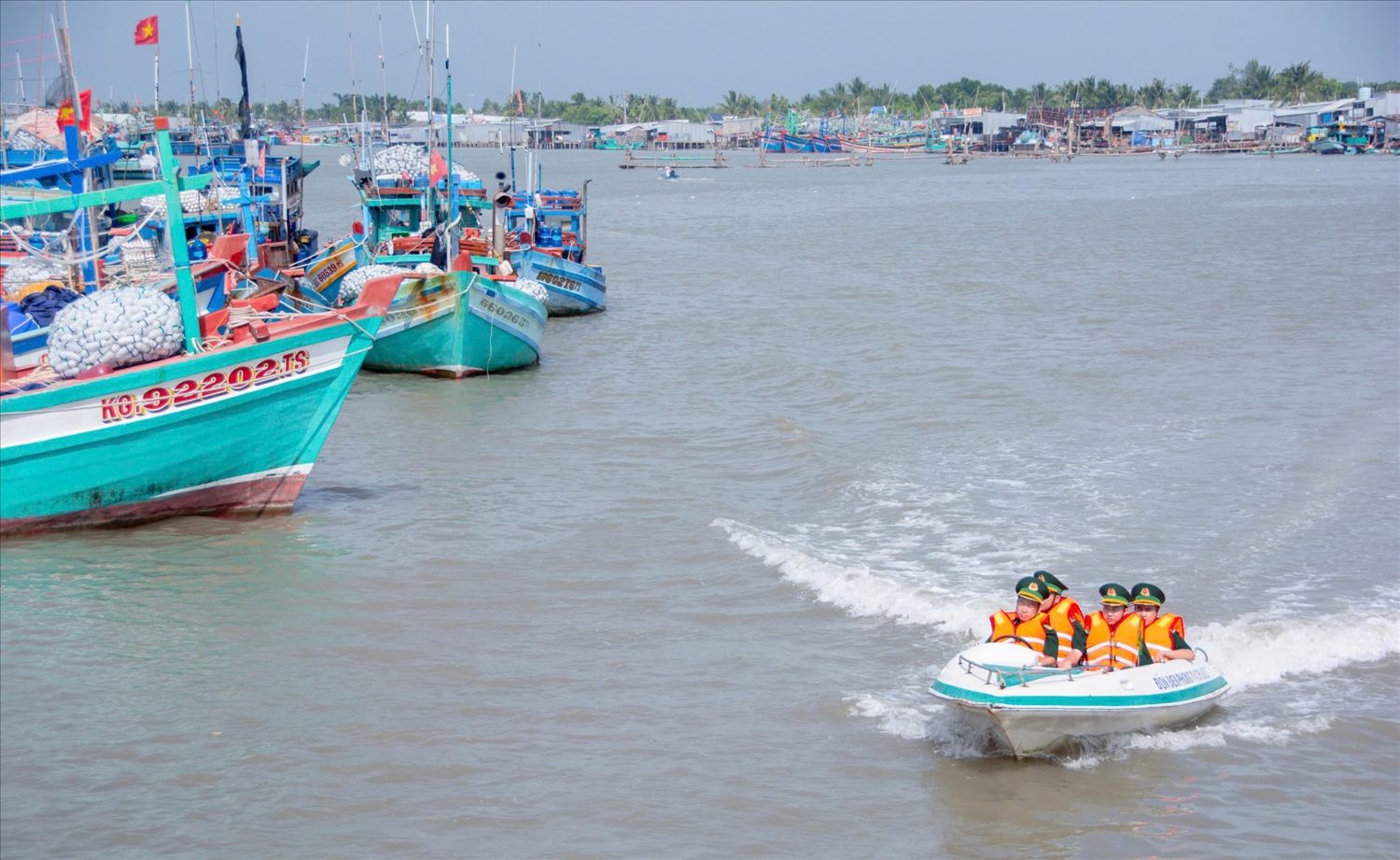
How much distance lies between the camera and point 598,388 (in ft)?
76.1

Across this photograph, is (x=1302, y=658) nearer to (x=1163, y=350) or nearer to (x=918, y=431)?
(x=918, y=431)

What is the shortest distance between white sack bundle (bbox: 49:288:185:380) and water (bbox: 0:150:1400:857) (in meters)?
1.83

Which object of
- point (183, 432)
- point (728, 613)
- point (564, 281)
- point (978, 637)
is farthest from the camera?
point (564, 281)

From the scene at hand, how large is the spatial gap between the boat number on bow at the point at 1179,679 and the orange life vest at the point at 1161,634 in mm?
232

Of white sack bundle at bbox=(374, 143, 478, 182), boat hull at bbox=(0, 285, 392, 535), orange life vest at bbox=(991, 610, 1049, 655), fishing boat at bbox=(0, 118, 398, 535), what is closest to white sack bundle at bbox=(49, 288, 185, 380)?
fishing boat at bbox=(0, 118, 398, 535)

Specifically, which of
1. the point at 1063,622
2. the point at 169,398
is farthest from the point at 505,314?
the point at 1063,622

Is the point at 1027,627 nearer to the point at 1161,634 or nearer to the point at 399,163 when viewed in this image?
the point at 1161,634

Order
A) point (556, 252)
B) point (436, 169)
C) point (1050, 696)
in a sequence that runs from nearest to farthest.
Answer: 1. point (1050, 696)
2. point (436, 169)
3. point (556, 252)

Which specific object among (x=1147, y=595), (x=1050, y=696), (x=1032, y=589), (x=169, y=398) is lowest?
(x=1050, y=696)

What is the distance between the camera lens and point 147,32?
1399 centimetres

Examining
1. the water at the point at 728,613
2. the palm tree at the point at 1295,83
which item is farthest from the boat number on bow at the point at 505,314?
the palm tree at the point at 1295,83

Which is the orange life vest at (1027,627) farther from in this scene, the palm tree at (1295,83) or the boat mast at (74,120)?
the palm tree at (1295,83)

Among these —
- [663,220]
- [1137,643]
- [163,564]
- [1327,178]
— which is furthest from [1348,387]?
[1327,178]

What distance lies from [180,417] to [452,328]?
970cm
